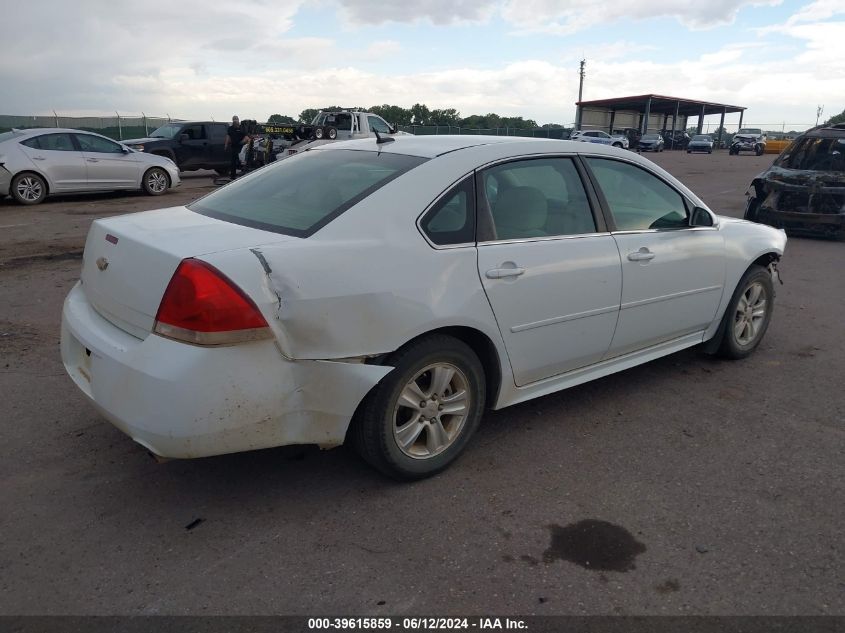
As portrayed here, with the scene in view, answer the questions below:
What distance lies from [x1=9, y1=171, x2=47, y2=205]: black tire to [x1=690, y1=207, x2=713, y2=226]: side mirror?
12.7 metres

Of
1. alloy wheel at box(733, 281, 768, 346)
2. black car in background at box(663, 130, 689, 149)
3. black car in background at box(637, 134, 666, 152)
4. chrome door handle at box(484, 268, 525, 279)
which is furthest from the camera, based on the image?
black car in background at box(663, 130, 689, 149)

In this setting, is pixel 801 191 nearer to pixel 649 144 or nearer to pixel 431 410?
pixel 431 410

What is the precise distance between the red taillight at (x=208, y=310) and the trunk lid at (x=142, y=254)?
0.09 meters

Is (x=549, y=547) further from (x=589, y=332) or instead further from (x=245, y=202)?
(x=245, y=202)

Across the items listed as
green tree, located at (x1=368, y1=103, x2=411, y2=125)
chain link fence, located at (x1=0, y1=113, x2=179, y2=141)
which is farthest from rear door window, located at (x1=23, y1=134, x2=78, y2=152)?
green tree, located at (x1=368, y1=103, x2=411, y2=125)

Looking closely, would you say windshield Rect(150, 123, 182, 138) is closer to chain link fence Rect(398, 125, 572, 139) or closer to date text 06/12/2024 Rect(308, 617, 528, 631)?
date text 06/12/2024 Rect(308, 617, 528, 631)

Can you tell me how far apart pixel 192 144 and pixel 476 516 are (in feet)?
63.6

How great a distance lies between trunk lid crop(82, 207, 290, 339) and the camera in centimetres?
280

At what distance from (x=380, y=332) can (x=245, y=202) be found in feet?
3.90

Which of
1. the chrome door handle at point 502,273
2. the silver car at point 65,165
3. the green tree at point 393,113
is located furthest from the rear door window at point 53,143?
the green tree at point 393,113

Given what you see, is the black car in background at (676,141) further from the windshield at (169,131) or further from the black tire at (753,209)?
the black tire at (753,209)

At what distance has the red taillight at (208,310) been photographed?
2.65 m

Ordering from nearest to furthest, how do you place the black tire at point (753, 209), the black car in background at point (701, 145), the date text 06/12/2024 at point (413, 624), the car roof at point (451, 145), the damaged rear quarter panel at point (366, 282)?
the date text 06/12/2024 at point (413, 624) < the damaged rear quarter panel at point (366, 282) < the car roof at point (451, 145) < the black tire at point (753, 209) < the black car in background at point (701, 145)

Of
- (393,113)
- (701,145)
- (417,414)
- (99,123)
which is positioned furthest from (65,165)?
(393,113)
